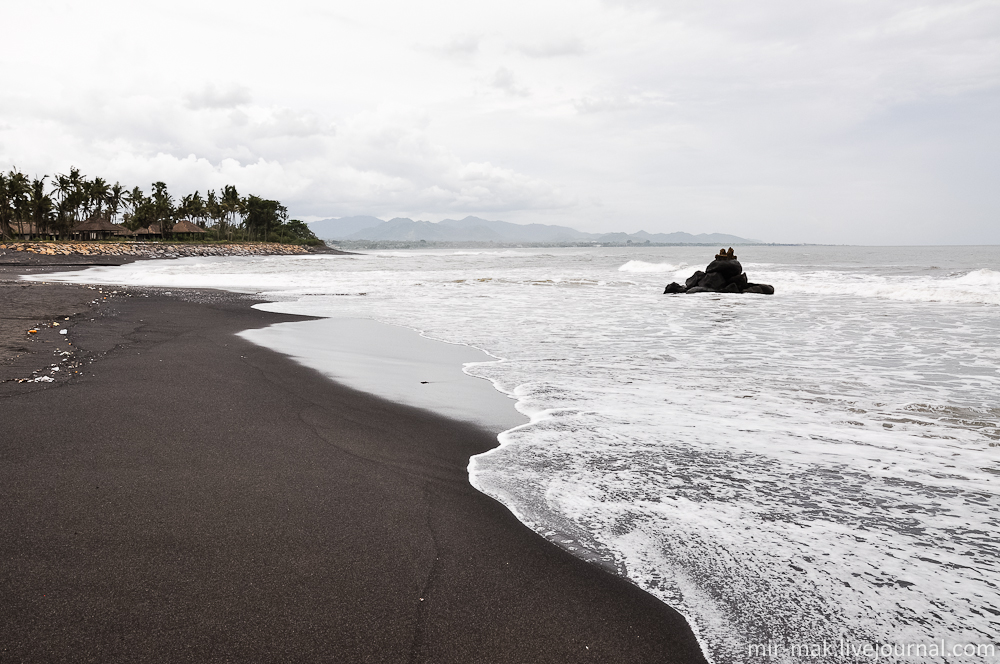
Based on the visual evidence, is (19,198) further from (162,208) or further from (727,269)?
(727,269)

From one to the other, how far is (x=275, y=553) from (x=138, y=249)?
7491cm

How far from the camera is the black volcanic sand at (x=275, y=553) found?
87.9 inches

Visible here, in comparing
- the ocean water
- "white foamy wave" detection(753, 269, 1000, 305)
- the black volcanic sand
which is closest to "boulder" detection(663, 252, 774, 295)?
"white foamy wave" detection(753, 269, 1000, 305)

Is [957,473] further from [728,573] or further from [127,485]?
[127,485]

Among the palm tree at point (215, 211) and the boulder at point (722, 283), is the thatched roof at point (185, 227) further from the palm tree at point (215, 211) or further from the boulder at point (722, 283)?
the boulder at point (722, 283)

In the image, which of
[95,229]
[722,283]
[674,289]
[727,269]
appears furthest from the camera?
[95,229]

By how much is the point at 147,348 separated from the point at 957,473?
9.55 m

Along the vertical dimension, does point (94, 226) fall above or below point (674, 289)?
above

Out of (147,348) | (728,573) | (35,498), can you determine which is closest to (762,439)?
(728,573)

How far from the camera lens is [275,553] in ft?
9.26

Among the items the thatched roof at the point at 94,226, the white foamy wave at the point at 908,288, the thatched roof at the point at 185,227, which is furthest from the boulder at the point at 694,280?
the thatched roof at the point at 185,227

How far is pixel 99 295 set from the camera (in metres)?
17.4

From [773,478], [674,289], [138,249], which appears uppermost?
[138,249]

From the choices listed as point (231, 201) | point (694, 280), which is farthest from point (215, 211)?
point (694, 280)
